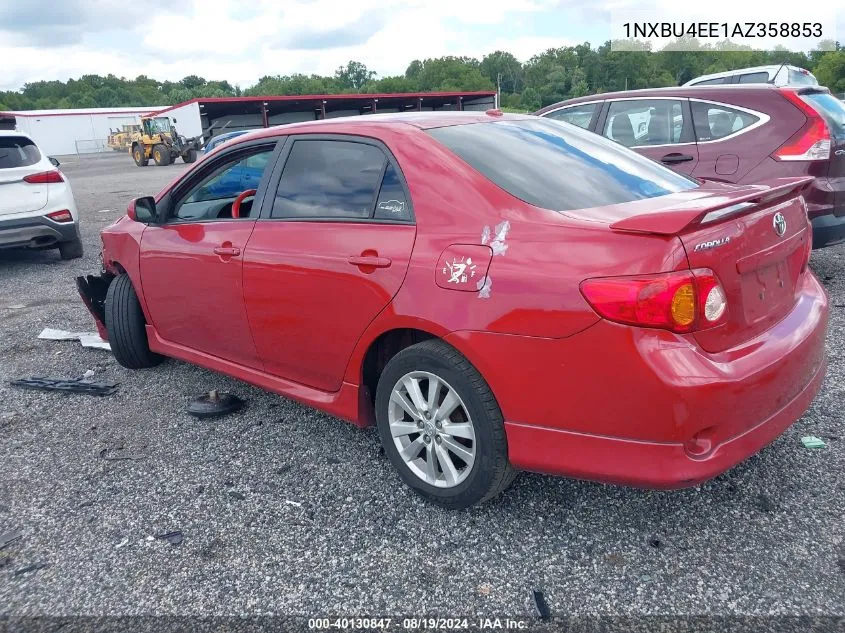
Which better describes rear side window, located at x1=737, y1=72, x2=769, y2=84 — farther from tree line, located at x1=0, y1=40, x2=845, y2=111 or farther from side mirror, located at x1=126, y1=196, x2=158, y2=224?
tree line, located at x1=0, y1=40, x2=845, y2=111

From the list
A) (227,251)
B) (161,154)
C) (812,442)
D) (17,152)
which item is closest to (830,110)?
(812,442)

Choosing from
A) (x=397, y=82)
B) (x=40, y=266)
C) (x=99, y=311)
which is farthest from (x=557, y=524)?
(x=397, y=82)

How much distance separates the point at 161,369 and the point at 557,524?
3193 mm

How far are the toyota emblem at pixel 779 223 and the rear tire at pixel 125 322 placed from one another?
12.4 feet

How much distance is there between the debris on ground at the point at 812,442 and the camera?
3.42 metres

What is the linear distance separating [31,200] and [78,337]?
11.8 ft

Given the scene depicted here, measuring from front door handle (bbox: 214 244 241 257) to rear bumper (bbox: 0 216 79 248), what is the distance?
5.69m

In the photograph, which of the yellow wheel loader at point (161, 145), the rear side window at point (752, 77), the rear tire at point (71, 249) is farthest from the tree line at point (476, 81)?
the rear tire at point (71, 249)

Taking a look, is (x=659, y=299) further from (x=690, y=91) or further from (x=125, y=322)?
(x=690, y=91)

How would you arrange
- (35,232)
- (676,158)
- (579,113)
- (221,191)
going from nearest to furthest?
(221,191)
(676,158)
(579,113)
(35,232)

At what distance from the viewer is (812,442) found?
3.45 m

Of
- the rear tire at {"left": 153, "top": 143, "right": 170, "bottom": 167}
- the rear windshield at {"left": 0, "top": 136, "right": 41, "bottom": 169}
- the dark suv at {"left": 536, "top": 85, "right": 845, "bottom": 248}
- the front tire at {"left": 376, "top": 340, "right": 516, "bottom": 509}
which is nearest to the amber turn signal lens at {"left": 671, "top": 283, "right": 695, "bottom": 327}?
the front tire at {"left": 376, "top": 340, "right": 516, "bottom": 509}

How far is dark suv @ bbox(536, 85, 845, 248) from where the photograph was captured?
558 centimetres

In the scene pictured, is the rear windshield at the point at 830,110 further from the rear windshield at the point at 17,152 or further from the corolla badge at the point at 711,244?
the rear windshield at the point at 17,152
